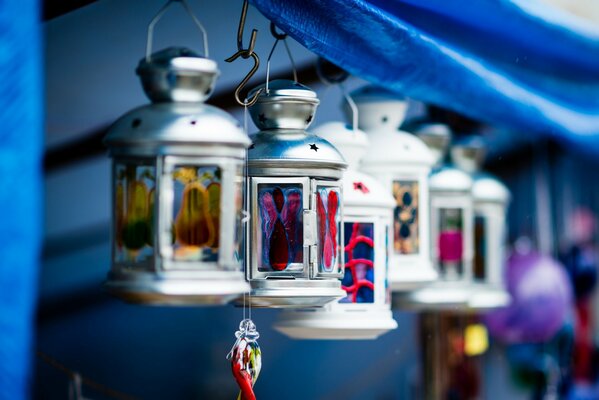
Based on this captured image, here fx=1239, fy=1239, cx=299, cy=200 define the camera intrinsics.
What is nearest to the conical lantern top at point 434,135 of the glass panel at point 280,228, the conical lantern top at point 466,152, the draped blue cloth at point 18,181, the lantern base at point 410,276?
the conical lantern top at point 466,152

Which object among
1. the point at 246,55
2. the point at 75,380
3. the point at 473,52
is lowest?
the point at 75,380

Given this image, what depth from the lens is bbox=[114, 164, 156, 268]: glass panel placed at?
1.79 metres

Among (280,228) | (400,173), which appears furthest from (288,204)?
(400,173)

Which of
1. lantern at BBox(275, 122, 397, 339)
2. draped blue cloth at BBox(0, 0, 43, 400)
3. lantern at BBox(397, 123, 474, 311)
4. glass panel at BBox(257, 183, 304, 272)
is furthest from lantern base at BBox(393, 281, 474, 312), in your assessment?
draped blue cloth at BBox(0, 0, 43, 400)

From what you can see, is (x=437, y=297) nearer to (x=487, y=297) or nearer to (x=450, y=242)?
(x=450, y=242)

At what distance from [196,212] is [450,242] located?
115 cm

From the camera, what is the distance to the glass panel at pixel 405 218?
263cm

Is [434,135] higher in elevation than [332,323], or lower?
higher

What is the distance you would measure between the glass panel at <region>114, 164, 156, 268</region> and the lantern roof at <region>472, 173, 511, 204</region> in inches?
54.2

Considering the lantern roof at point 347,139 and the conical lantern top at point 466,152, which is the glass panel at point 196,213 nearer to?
the lantern roof at point 347,139

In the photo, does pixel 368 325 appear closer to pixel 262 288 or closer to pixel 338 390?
pixel 262 288

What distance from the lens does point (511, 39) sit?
3006 mm

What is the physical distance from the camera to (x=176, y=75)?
5.86 feet

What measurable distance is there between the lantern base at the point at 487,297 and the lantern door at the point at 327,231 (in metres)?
1.00
